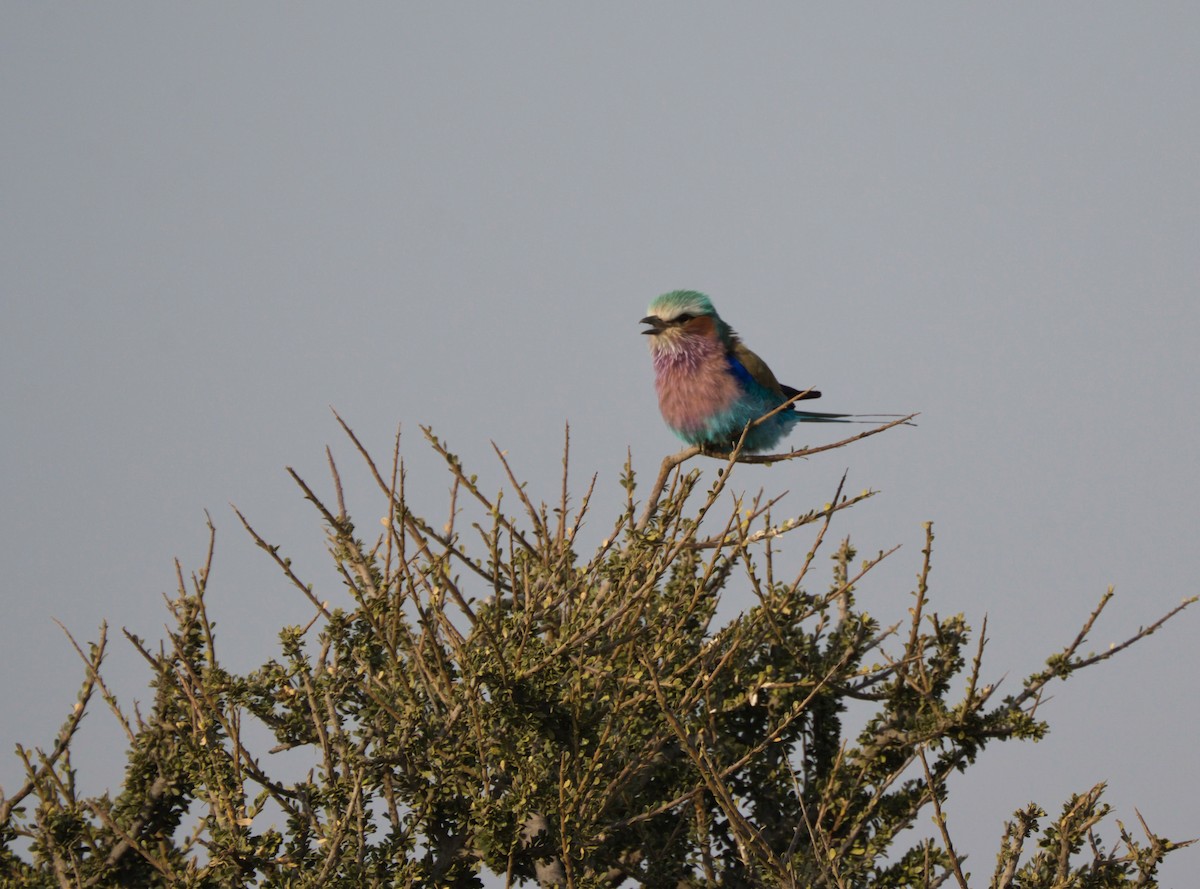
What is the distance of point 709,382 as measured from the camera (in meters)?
8.02

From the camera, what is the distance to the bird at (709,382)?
795 cm

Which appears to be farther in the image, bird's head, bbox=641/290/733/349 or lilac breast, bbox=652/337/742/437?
bird's head, bbox=641/290/733/349

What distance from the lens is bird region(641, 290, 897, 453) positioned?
26.1ft

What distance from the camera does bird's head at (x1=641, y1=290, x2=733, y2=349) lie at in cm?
827

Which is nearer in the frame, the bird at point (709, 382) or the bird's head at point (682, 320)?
the bird at point (709, 382)

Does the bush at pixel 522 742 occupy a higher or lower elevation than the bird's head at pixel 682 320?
lower

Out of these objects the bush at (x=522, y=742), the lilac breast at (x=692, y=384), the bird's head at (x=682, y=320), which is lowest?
the bush at (x=522, y=742)

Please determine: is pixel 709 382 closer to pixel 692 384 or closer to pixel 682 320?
pixel 692 384

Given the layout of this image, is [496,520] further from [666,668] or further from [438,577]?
[666,668]

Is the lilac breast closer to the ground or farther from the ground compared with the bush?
farther from the ground

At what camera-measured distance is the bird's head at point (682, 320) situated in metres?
8.27

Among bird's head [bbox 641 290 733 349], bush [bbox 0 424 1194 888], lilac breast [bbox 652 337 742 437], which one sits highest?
bird's head [bbox 641 290 733 349]

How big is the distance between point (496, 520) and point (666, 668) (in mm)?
1222

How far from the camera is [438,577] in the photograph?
6234mm
